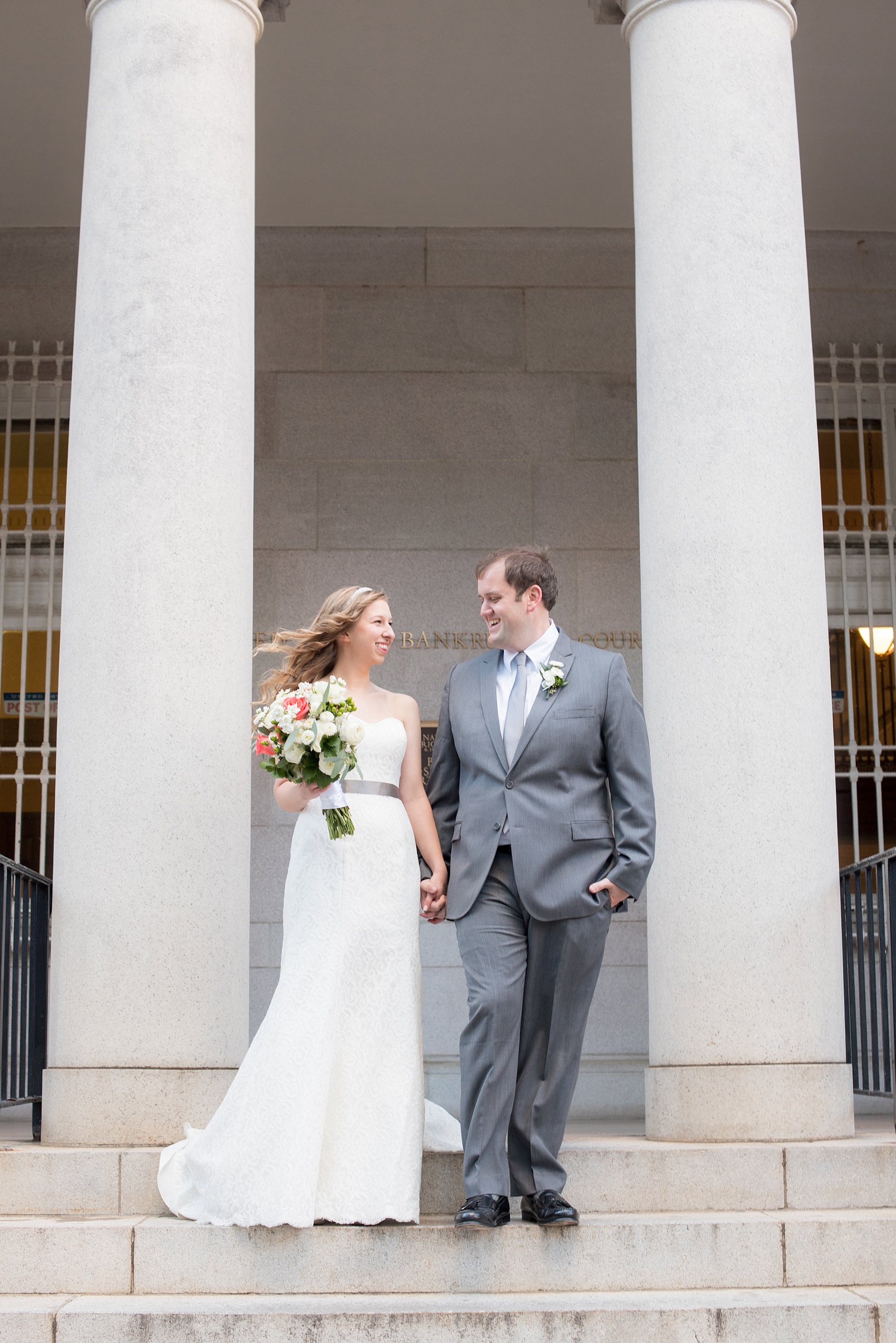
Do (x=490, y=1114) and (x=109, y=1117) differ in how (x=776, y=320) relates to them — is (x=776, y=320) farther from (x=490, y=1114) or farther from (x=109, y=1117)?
(x=109, y=1117)

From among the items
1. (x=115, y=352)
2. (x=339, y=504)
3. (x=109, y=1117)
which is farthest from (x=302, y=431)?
(x=109, y=1117)

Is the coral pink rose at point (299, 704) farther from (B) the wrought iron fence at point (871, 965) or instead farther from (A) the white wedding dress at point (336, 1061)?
(B) the wrought iron fence at point (871, 965)

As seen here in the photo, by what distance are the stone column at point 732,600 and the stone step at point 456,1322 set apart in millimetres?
1272

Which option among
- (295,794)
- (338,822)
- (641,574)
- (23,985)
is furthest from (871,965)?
(23,985)

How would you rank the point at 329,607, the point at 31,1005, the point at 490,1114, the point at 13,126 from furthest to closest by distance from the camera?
the point at 13,126
the point at 31,1005
the point at 329,607
the point at 490,1114

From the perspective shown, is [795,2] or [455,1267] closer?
[455,1267]

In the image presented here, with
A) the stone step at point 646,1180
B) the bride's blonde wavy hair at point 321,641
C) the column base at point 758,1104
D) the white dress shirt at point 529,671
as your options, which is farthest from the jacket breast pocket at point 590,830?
the column base at point 758,1104

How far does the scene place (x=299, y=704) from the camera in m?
5.24

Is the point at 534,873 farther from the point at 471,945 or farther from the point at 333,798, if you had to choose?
the point at 333,798

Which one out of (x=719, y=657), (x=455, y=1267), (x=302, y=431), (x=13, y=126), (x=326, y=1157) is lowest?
(x=455, y=1267)

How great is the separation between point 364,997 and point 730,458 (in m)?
2.98

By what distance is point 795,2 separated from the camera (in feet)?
30.1

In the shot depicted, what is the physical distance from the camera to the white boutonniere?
5.36m

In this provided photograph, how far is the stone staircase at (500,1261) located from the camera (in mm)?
4820
